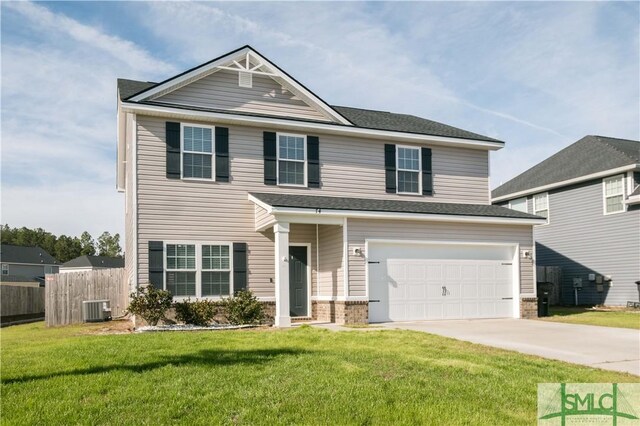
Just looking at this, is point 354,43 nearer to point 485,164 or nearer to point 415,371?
point 485,164

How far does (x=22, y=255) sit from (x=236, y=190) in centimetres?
5262

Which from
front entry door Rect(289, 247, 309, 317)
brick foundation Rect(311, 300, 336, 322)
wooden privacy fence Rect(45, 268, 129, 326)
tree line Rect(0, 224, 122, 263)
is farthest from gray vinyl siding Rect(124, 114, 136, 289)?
tree line Rect(0, 224, 122, 263)

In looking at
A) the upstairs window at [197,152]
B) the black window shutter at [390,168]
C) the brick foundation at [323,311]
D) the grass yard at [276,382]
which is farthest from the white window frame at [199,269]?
the black window shutter at [390,168]

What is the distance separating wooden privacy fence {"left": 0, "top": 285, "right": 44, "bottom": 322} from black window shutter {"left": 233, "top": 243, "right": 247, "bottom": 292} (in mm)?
11022

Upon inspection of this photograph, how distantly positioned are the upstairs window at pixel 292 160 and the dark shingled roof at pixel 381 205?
0.64m

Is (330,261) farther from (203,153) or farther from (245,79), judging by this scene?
(245,79)

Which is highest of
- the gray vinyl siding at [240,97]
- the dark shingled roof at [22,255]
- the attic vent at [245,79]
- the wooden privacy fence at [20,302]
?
the attic vent at [245,79]

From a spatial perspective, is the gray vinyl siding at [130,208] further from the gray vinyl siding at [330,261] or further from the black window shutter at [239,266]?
the gray vinyl siding at [330,261]

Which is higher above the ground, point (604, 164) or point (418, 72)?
point (418, 72)

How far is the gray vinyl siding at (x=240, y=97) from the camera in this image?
16422 millimetres

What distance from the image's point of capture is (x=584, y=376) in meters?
7.48

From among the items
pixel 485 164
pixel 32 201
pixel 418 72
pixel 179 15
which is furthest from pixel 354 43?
pixel 32 201

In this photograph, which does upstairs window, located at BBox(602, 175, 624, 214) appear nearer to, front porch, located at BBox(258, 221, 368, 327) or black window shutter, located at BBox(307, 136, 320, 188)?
black window shutter, located at BBox(307, 136, 320, 188)

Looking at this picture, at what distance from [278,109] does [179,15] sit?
4.48 m
